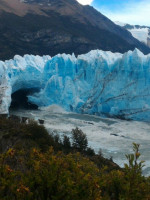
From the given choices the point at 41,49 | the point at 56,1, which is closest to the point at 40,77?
the point at 41,49

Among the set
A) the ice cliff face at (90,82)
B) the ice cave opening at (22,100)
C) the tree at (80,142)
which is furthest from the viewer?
the ice cave opening at (22,100)

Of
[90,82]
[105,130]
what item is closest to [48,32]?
[90,82]

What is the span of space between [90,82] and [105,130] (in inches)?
277

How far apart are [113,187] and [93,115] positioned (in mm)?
18924

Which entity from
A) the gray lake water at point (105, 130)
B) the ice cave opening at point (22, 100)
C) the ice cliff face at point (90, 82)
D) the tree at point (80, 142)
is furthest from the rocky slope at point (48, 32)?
the tree at point (80, 142)

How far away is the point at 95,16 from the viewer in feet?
289

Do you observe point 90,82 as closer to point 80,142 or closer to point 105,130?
point 105,130

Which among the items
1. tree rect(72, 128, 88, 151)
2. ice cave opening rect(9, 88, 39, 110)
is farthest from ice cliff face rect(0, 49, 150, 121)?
tree rect(72, 128, 88, 151)

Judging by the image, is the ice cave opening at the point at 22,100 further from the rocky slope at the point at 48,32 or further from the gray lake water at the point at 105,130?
the rocky slope at the point at 48,32

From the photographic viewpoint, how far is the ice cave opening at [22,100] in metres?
25.3

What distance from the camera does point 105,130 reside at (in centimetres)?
1772

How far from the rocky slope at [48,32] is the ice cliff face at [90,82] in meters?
23.7

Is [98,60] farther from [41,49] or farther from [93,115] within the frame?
[41,49]

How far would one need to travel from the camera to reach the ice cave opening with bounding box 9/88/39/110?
25.3 m
